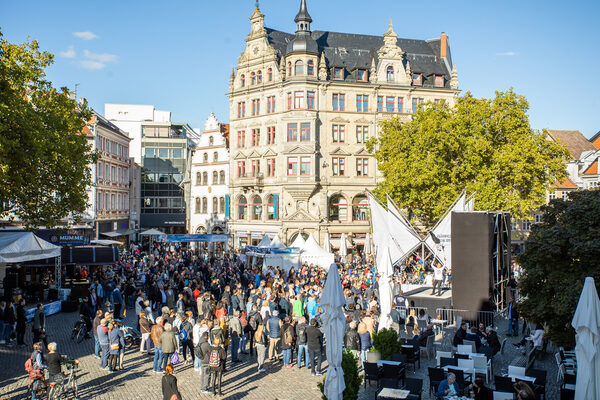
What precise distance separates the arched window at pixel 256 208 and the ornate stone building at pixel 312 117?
10 centimetres

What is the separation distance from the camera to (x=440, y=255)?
2825cm

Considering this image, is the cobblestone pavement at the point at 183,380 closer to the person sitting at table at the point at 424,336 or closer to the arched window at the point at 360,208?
the person sitting at table at the point at 424,336

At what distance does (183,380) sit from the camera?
1590 cm

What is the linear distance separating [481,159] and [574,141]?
41.8 meters

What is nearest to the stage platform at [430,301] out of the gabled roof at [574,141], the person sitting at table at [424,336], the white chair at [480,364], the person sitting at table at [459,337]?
the person sitting at table at [424,336]

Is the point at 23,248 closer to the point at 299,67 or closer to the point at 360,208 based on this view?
the point at 299,67

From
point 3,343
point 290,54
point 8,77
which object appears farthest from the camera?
point 290,54

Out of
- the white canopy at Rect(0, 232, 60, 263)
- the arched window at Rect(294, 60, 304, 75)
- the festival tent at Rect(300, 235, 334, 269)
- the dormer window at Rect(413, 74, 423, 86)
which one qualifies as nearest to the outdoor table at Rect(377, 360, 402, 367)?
the white canopy at Rect(0, 232, 60, 263)

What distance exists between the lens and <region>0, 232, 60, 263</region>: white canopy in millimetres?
24105

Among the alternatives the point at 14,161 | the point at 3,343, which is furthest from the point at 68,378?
the point at 14,161

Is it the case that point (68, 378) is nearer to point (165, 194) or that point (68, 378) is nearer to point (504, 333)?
point (504, 333)

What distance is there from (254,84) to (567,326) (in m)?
44.6

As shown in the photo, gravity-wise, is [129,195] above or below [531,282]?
above

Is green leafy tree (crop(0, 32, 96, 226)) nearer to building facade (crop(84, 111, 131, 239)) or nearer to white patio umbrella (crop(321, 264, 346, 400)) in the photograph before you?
white patio umbrella (crop(321, 264, 346, 400))
